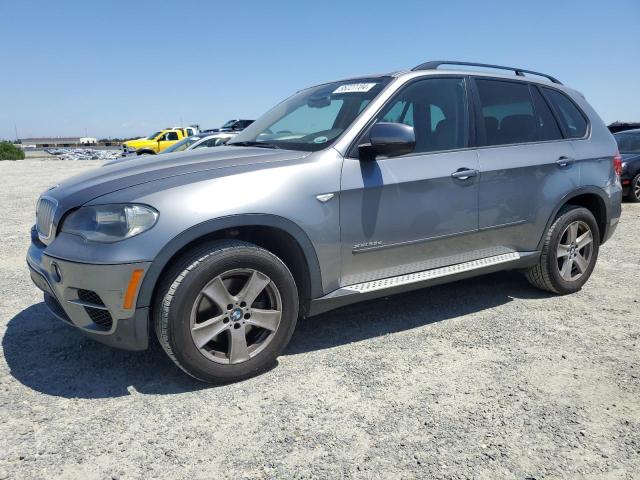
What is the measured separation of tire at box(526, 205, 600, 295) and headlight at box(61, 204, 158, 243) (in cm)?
315

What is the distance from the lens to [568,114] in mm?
4406

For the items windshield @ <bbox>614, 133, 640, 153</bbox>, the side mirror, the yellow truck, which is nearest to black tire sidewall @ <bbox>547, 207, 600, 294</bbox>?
the side mirror

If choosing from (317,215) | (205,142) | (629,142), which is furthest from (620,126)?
(317,215)

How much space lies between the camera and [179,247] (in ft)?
8.55

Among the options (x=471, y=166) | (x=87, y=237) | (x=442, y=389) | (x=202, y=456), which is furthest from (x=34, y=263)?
(x=471, y=166)

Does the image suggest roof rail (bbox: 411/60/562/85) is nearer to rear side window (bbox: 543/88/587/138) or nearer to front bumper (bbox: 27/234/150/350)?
rear side window (bbox: 543/88/587/138)

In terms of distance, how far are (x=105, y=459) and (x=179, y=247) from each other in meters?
1.03

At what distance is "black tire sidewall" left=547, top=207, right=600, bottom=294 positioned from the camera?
416cm

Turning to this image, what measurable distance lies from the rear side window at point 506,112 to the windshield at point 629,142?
8444mm

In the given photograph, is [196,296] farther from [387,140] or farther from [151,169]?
[387,140]

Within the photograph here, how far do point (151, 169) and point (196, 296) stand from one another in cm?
84

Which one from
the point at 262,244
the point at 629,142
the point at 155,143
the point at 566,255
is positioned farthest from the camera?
the point at 155,143

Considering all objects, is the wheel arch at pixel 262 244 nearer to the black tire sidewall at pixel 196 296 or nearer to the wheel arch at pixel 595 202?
the black tire sidewall at pixel 196 296

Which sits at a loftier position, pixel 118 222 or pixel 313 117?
pixel 313 117
